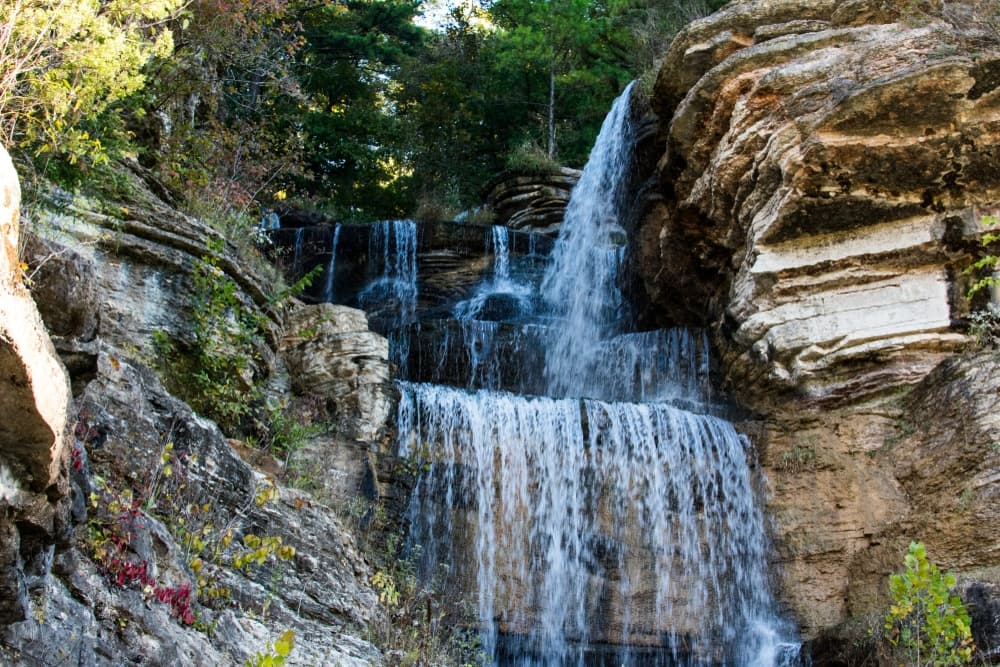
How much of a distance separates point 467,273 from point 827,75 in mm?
7756

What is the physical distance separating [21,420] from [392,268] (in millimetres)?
13943

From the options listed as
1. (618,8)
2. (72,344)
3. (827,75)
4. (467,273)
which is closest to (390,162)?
(618,8)

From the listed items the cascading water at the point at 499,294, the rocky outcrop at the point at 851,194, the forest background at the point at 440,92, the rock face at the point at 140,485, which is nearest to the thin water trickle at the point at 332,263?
the forest background at the point at 440,92

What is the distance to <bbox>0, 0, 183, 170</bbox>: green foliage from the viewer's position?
5660 mm

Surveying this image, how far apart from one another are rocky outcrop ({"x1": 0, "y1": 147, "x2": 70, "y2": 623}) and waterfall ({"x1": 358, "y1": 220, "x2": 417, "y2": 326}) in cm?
1293

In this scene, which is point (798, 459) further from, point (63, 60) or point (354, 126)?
point (354, 126)

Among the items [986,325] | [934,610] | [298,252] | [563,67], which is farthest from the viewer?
[563,67]

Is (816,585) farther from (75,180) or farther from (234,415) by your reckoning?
(75,180)

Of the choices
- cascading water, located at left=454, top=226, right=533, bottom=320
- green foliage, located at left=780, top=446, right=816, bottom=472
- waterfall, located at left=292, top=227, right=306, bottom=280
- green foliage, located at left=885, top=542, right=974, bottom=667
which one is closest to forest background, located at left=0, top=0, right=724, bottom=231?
waterfall, located at left=292, top=227, right=306, bottom=280

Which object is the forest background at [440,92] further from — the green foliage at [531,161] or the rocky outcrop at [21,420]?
the rocky outcrop at [21,420]

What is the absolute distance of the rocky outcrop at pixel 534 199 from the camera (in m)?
20.2

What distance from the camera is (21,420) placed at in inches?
140

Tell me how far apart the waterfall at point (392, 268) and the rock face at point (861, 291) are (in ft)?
21.5

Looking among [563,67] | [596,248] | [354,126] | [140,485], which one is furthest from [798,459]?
[354,126]
